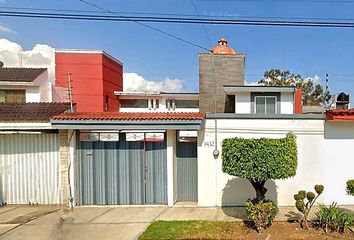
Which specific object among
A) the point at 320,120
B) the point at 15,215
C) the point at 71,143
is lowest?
the point at 15,215

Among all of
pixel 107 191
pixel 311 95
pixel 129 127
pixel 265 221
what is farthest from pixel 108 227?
pixel 311 95

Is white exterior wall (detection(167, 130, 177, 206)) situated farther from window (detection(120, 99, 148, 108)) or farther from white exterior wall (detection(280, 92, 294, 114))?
window (detection(120, 99, 148, 108))

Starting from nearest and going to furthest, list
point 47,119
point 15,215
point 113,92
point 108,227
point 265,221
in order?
1. point 265,221
2. point 108,227
3. point 15,215
4. point 47,119
5. point 113,92

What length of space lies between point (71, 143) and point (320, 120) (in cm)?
817

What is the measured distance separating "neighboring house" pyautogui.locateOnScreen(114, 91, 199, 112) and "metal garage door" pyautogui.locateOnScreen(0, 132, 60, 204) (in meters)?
18.1

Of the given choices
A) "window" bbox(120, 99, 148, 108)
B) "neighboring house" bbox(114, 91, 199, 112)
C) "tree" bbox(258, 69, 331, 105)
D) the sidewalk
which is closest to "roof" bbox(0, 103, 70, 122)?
the sidewalk

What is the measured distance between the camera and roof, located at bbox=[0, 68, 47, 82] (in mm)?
19828

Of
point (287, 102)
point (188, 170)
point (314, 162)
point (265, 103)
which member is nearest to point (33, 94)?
point (188, 170)

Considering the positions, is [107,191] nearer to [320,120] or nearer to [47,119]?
[47,119]

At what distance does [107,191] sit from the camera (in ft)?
29.7

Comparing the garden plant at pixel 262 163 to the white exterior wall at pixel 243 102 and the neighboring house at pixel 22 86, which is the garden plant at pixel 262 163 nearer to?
the white exterior wall at pixel 243 102

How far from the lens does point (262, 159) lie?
654 cm

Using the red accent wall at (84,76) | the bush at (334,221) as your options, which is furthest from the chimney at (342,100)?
the red accent wall at (84,76)

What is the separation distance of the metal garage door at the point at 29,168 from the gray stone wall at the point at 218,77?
38.1 feet
